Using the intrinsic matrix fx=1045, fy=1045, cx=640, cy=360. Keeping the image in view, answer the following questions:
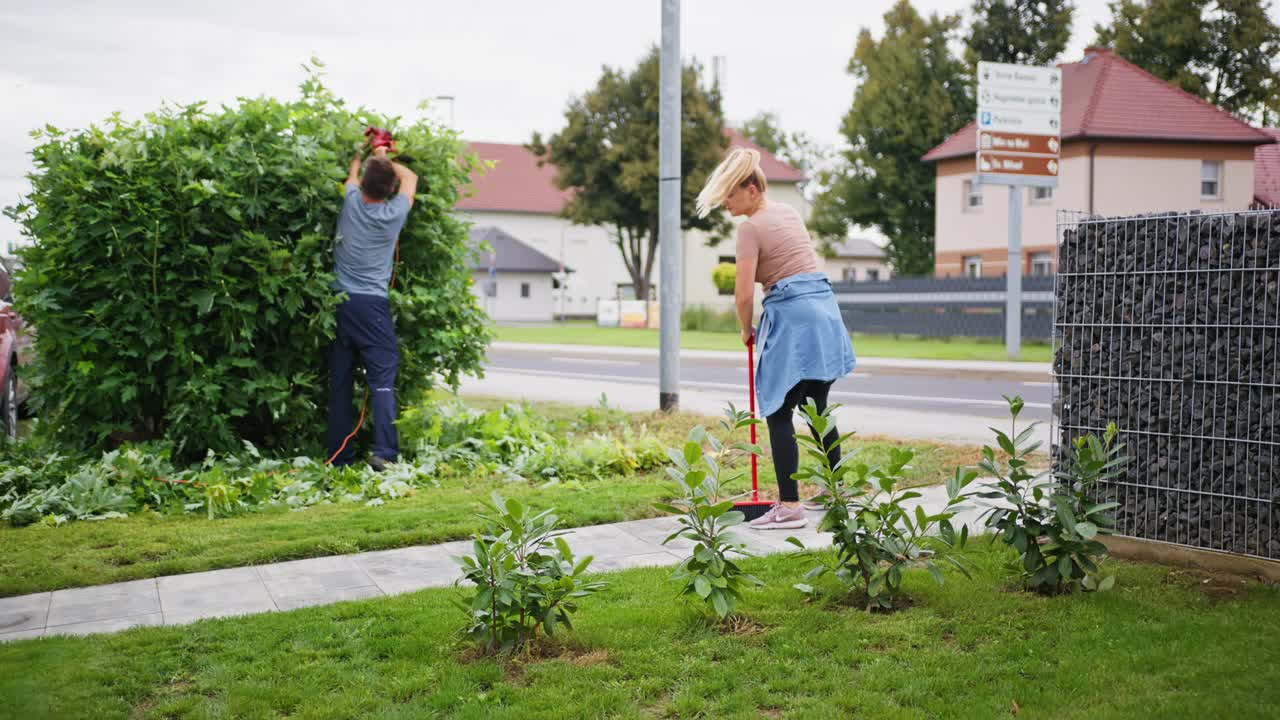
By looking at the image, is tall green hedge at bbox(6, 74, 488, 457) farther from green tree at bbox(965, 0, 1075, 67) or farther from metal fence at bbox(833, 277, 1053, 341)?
green tree at bbox(965, 0, 1075, 67)

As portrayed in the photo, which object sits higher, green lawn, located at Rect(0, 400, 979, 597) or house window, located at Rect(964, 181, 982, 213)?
house window, located at Rect(964, 181, 982, 213)

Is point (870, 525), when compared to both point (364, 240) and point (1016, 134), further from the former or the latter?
point (1016, 134)

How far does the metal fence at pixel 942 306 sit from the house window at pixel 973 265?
24.7 ft

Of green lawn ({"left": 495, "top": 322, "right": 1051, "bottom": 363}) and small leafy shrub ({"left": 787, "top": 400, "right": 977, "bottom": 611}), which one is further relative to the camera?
green lawn ({"left": 495, "top": 322, "right": 1051, "bottom": 363})

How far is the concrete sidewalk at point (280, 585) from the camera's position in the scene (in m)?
4.29

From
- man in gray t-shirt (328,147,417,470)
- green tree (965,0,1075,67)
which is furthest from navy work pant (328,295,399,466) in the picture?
→ green tree (965,0,1075,67)

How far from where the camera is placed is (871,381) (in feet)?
55.4

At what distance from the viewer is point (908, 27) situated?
45.0 metres

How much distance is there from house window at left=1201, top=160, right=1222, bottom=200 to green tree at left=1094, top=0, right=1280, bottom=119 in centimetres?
868

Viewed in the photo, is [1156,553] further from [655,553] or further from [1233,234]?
[655,553]

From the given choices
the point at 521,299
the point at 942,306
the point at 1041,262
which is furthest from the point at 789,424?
the point at 521,299

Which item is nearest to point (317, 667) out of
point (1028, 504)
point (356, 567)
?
point (356, 567)

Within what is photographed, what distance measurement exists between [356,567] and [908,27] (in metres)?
44.6

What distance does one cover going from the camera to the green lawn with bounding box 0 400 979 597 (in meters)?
5.02
